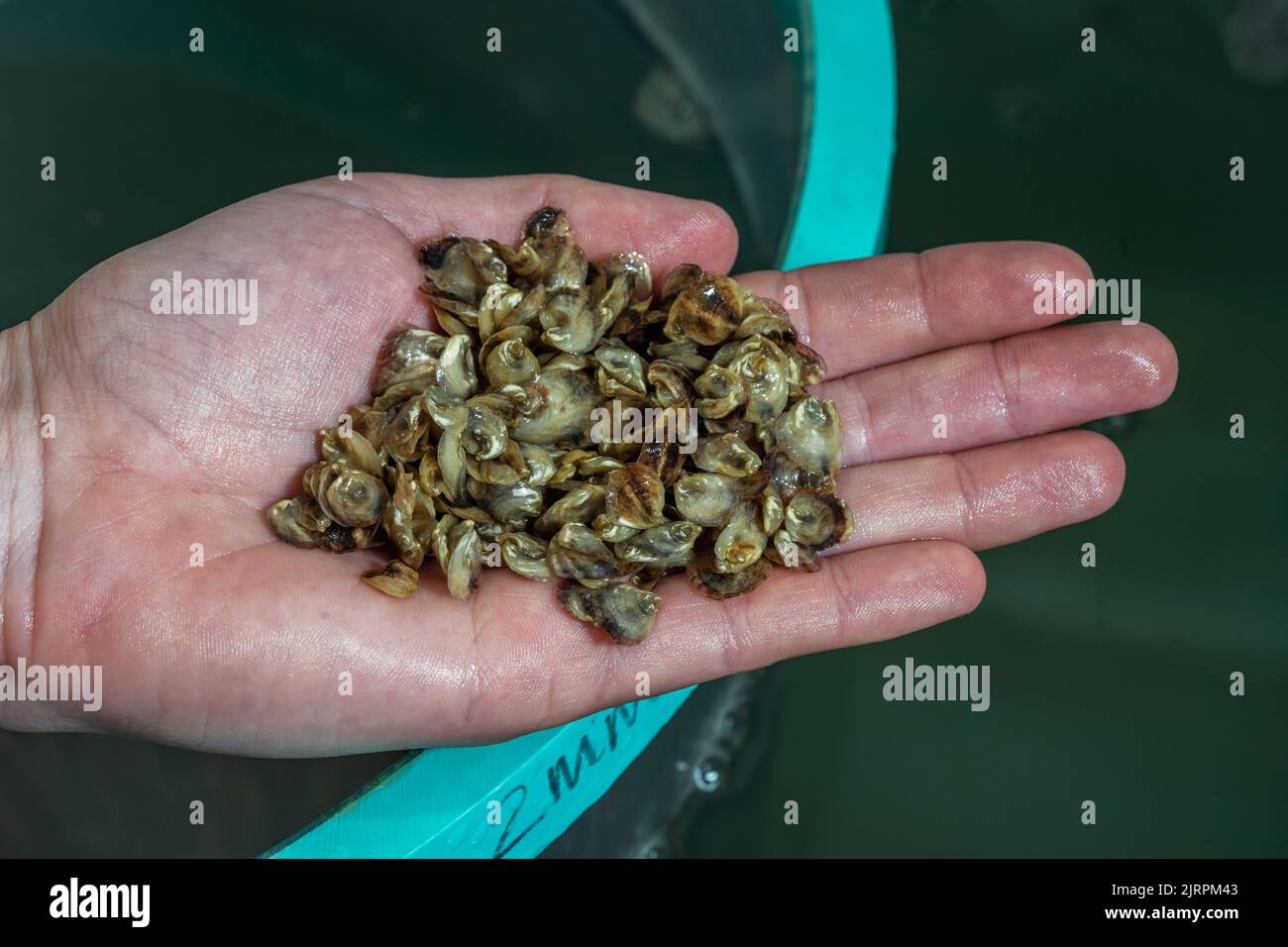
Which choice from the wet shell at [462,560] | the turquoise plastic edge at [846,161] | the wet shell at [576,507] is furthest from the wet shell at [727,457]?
the turquoise plastic edge at [846,161]

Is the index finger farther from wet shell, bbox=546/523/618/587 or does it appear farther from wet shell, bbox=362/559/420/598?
wet shell, bbox=362/559/420/598

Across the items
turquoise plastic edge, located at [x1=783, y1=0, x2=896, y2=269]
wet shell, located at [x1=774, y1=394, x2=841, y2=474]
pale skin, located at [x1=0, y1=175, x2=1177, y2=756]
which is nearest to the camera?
pale skin, located at [x1=0, y1=175, x2=1177, y2=756]

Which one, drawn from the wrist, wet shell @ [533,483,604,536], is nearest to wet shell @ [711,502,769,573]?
wet shell @ [533,483,604,536]

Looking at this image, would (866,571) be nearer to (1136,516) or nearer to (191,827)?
(1136,516)

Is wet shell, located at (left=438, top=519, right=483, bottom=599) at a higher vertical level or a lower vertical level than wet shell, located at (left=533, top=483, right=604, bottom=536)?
lower

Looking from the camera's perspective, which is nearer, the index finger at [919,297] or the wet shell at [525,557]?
the wet shell at [525,557]

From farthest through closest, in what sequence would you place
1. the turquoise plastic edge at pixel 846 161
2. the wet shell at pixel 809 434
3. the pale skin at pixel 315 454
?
the turquoise plastic edge at pixel 846 161 < the wet shell at pixel 809 434 < the pale skin at pixel 315 454

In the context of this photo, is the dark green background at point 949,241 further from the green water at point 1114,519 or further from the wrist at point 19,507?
the wrist at point 19,507
